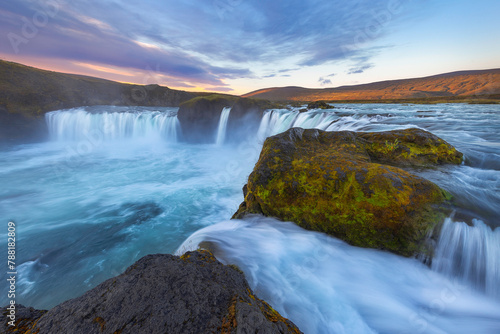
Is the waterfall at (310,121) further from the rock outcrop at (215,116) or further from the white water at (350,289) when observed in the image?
the white water at (350,289)

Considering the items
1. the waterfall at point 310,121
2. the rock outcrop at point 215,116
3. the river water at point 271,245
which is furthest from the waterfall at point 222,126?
the river water at point 271,245

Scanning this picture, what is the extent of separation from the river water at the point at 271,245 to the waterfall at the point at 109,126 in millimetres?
12953

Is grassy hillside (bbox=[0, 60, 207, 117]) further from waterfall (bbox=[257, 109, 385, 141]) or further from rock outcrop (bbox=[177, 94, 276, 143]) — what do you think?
waterfall (bbox=[257, 109, 385, 141])

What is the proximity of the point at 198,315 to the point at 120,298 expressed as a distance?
62 centimetres

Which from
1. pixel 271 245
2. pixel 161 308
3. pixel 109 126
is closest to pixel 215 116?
pixel 109 126

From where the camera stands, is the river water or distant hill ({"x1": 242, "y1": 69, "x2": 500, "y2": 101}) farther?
distant hill ({"x1": 242, "y1": 69, "x2": 500, "y2": 101})

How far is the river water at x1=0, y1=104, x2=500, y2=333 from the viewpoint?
2695mm

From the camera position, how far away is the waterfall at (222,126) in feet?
74.2

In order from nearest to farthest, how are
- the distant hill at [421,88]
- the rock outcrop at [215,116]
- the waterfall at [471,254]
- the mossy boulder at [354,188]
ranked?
the waterfall at [471,254], the mossy boulder at [354,188], the rock outcrop at [215,116], the distant hill at [421,88]

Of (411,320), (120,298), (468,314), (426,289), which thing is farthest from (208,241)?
(468,314)

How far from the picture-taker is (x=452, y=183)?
161 inches

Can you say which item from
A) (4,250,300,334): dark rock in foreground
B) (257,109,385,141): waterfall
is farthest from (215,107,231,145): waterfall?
(4,250,300,334): dark rock in foreground

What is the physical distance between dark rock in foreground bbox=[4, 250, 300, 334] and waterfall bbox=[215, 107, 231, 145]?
70.9ft

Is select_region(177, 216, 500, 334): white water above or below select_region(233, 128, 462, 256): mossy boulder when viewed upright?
below
